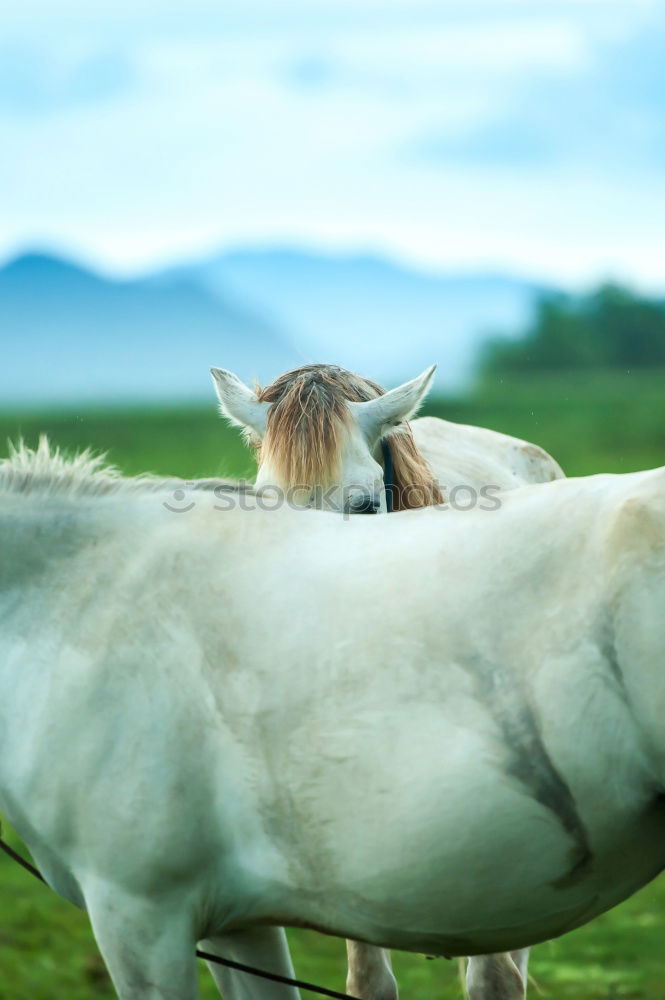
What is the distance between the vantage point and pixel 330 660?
200cm

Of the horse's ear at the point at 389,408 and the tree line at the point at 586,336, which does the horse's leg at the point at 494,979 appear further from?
the tree line at the point at 586,336

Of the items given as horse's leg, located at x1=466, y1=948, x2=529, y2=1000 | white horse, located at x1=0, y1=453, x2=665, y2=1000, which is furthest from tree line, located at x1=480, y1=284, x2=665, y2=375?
white horse, located at x1=0, y1=453, x2=665, y2=1000

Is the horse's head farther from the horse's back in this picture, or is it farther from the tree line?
the tree line

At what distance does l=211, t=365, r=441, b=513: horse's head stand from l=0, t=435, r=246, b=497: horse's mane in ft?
2.81

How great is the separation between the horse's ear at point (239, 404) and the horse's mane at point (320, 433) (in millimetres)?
41

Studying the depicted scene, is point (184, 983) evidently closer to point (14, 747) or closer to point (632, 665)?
point (14, 747)

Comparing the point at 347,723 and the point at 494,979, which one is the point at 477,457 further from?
the point at 347,723

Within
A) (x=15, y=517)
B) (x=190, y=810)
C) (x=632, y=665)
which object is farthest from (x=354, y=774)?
(x=15, y=517)

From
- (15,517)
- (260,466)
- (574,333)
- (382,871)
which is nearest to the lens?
(382,871)

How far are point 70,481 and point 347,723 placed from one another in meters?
0.81

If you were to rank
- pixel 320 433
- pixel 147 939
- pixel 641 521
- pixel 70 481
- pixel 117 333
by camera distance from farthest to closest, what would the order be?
pixel 117 333, pixel 320 433, pixel 70 481, pixel 147 939, pixel 641 521

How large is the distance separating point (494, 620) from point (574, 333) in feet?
130

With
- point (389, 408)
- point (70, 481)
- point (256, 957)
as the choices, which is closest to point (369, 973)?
point (256, 957)

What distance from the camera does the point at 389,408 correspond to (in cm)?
353
